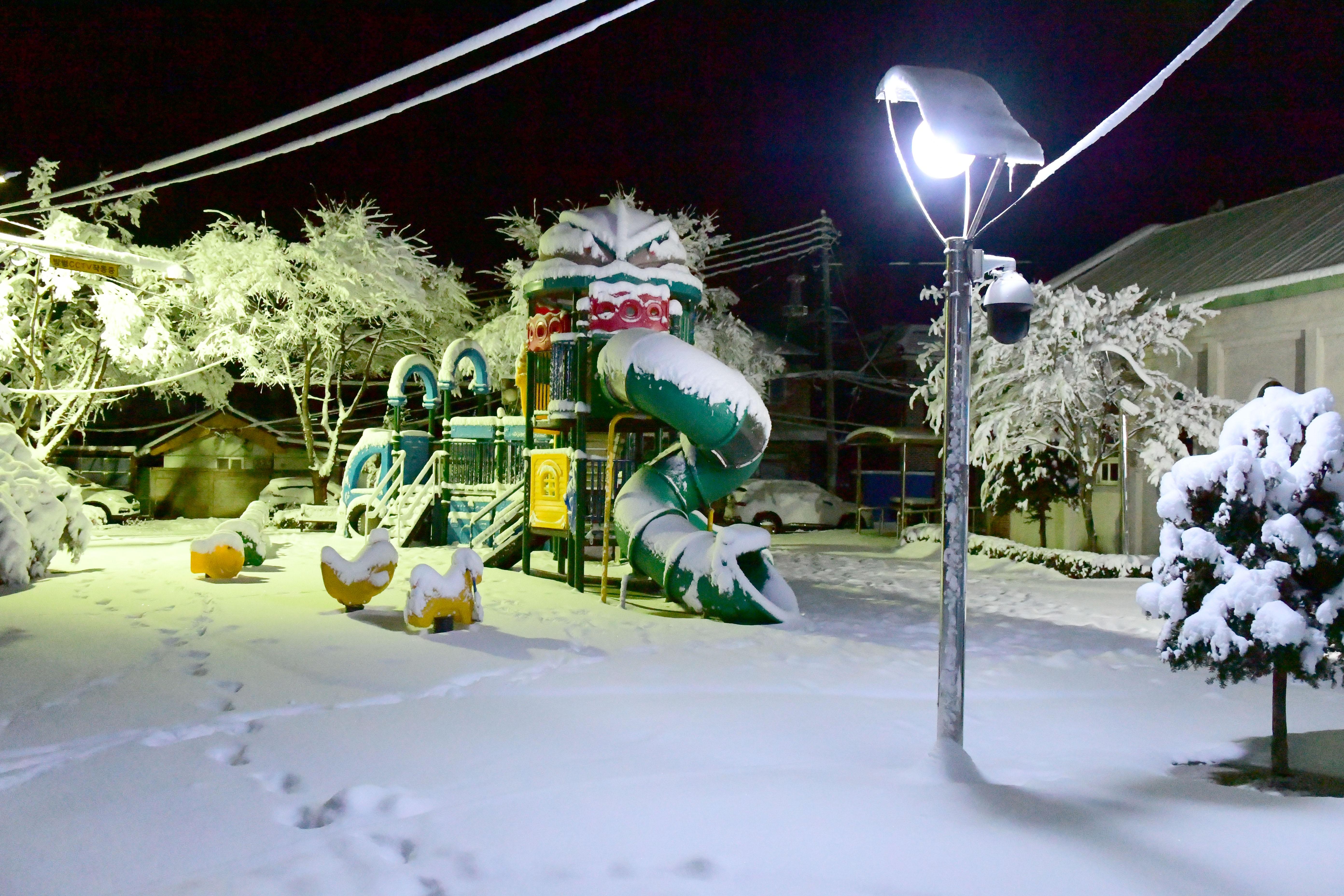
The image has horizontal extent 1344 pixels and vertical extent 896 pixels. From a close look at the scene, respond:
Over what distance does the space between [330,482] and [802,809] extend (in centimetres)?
2565

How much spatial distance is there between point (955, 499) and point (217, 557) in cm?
1081

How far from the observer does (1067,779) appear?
5258mm

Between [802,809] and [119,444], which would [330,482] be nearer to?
[119,444]

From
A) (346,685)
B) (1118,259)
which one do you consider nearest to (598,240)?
(346,685)

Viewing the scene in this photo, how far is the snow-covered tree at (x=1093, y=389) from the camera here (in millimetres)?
16328

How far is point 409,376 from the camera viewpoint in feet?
68.5

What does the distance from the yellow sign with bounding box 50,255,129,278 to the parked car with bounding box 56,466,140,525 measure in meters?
13.4

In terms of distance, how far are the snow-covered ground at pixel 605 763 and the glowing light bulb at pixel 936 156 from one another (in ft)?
11.7

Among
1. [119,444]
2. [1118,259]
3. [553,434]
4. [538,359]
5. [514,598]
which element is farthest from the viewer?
[119,444]

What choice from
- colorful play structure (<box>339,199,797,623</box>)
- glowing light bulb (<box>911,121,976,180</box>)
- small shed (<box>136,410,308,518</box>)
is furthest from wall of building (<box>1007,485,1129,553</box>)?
small shed (<box>136,410,308,518</box>)

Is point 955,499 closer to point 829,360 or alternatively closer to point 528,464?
point 528,464

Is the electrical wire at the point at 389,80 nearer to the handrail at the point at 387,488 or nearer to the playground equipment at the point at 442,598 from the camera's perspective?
the playground equipment at the point at 442,598

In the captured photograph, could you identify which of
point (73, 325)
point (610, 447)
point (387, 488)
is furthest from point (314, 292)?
point (610, 447)

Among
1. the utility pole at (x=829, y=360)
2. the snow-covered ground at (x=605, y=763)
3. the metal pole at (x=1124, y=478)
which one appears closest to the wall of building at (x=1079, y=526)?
the metal pole at (x=1124, y=478)
